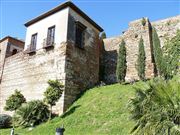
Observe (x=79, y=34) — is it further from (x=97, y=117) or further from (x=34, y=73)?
(x=97, y=117)

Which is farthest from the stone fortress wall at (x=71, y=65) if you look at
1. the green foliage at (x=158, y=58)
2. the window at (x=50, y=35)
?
the green foliage at (x=158, y=58)

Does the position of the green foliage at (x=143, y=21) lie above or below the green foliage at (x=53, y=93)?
above

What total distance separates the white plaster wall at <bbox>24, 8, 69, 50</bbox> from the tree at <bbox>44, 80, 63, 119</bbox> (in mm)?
3373

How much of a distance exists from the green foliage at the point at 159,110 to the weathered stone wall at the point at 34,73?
25.7ft

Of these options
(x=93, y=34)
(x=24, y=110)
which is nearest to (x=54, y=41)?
(x=93, y=34)

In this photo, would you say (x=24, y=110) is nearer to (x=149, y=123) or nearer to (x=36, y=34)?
(x=36, y=34)

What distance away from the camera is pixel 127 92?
1270cm

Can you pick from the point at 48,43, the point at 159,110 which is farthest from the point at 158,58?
the point at 159,110

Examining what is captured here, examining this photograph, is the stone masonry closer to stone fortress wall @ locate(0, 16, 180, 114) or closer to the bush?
stone fortress wall @ locate(0, 16, 180, 114)

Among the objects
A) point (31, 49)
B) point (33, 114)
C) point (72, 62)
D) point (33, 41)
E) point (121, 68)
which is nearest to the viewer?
point (33, 114)

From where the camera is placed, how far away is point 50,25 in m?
16.2

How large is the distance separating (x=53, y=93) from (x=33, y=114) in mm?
1538

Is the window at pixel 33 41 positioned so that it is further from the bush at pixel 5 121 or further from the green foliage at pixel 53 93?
the bush at pixel 5 121

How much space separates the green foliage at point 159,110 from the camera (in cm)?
539
